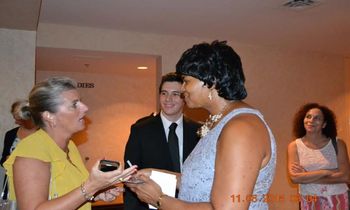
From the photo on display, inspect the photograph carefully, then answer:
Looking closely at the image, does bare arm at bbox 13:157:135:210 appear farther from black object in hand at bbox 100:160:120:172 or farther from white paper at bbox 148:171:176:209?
white paper at bbox 148:171:176:209

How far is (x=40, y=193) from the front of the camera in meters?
1.40

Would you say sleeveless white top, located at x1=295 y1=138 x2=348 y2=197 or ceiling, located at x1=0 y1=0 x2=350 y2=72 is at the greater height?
ceiling, located at x1=0 y1=0 x2=350 y2=72

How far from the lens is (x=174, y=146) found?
8.04 feet

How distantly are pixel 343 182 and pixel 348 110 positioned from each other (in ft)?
9.73

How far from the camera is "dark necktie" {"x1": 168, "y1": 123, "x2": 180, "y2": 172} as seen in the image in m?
2.41

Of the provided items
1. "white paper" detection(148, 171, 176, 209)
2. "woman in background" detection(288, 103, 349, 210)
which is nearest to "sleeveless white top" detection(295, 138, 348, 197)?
"woman in background" detection(288, 103, 349, 210)

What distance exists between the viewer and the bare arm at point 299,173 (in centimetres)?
307

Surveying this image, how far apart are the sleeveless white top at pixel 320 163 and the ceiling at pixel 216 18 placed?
1339mm

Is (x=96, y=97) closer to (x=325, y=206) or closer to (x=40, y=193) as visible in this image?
(x=325, y=206)

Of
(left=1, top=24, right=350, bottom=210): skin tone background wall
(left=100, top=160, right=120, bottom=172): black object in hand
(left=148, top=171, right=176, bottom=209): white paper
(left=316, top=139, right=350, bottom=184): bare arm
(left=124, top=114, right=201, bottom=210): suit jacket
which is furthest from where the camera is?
(left=1, top=24, right=350, bottom=210): skin tone background wall

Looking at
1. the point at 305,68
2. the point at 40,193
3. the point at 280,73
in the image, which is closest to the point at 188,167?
the point at 40,193

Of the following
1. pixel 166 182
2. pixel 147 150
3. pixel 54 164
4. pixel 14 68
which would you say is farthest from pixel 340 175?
pixel 14 68

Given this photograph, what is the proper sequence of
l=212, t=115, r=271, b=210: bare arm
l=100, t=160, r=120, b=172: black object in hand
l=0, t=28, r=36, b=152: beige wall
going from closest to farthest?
1. l=212, t=115, r=271, b=210: bare arm
2. l=100, t=160, r=120, b=172: black object in hand
3. l=0, t=28, r=36, b=152: beige wall

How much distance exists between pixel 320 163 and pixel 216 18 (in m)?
1.76
